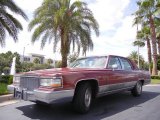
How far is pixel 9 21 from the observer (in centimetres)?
1600

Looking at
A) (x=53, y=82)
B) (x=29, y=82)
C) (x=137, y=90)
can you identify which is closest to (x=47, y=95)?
(x=53, y=82)

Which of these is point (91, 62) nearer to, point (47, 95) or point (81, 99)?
point (81, 99)

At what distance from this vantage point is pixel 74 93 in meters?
5.69

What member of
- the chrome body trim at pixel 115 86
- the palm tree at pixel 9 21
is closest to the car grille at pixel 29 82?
the chrome body trim at pixel 115 86

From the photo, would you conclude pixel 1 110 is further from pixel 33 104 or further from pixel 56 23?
pixel 56 23

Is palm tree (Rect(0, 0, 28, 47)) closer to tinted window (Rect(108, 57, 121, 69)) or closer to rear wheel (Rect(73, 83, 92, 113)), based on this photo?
tinted window (Rect(108, 57, 121, 69))

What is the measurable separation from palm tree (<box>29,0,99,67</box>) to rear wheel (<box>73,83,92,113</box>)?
1235 centimetres

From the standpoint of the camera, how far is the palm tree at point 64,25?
18.4 metres

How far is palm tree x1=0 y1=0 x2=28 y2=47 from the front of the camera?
51.0 ft

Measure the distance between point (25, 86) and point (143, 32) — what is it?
31848mm

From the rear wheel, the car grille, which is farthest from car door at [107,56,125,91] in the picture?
the car grille

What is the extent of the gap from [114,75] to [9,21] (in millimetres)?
11002

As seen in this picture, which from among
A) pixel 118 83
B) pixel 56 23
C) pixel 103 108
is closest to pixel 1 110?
pixel 103 108

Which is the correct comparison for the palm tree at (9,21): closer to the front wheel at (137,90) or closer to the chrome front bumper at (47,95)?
the front wheel at (137,90)
